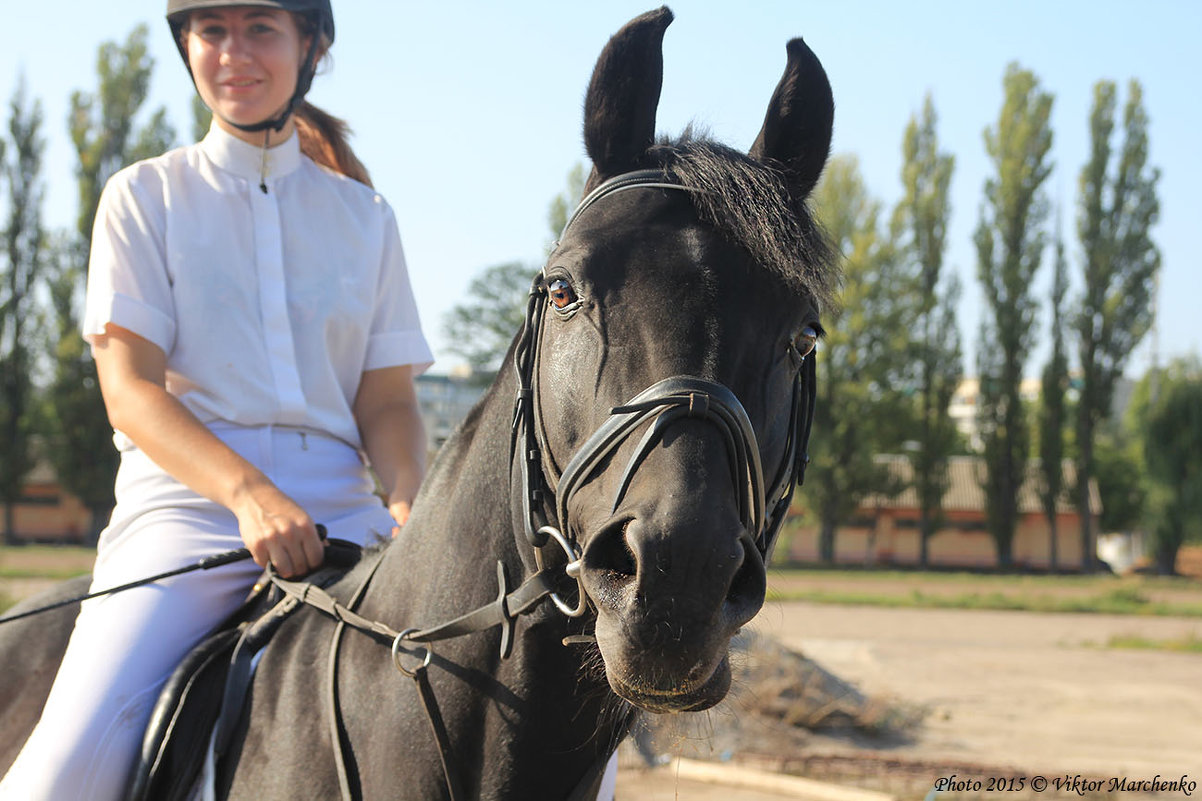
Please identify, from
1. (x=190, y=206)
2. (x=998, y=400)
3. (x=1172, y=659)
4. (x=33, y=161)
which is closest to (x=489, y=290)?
(x=33, y=161)

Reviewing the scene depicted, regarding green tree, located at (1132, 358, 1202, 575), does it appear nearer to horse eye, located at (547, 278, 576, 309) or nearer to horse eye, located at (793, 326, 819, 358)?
horse eye, located at (793, 326, 819, 358)

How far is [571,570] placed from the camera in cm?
163

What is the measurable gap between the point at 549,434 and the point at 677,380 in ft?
0.99

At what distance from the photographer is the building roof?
42.3m

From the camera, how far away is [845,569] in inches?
1569

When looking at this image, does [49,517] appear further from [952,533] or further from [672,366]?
[672,366]

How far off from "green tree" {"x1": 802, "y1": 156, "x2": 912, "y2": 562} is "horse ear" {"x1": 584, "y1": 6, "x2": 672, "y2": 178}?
3895cm

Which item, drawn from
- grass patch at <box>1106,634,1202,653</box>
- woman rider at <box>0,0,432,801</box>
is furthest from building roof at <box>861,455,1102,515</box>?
woman rider at <box>0,0,432,801</box>

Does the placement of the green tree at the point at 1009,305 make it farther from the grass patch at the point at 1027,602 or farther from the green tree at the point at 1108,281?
the grass patch at the point at 1027,602

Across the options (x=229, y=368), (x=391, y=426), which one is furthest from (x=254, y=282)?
(x=391, y=426)

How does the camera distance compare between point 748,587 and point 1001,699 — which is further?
point 1001,699

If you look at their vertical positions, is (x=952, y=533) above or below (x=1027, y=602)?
below

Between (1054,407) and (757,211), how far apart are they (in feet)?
144

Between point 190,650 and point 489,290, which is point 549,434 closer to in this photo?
point 190,650
